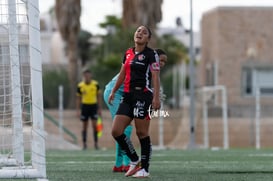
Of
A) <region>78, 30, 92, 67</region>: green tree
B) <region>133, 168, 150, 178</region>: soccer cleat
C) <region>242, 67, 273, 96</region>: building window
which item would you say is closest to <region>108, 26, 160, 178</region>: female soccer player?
<region>133, 168, 150, 178</region>: soccer cleat

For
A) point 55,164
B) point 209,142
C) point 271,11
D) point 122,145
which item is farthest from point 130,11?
point 122,145

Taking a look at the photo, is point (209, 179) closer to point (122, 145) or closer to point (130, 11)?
point (122, 145)

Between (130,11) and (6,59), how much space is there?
1031 inches

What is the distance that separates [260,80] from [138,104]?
37.8 meters

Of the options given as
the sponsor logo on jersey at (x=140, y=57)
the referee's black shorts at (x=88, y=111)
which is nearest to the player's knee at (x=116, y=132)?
the sponsor logo on jersey at (x=140, y=57)

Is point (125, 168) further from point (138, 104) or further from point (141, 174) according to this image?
point (138, 104)

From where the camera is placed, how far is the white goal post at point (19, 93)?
33.6 ft

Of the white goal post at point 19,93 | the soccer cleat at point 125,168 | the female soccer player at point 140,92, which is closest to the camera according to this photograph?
the white goal post at point 19,93

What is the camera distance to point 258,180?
35.9 feet

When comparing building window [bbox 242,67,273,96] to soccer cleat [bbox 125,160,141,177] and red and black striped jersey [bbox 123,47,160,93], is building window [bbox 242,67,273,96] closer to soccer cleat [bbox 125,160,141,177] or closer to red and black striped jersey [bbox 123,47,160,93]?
soccer cleat [bbox 125,160,141,177]

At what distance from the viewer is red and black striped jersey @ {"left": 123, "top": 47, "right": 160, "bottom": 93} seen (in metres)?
11.2

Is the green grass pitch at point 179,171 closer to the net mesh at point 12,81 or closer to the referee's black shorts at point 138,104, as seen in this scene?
the net mesh at point 12,81

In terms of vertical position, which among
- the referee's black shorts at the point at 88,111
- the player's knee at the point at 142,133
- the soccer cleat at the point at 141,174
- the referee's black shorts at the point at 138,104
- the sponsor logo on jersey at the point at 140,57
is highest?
the sponsor logo on jersey at the point at 140,57

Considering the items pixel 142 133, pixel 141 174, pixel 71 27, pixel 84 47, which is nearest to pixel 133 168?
pixel 141 174
